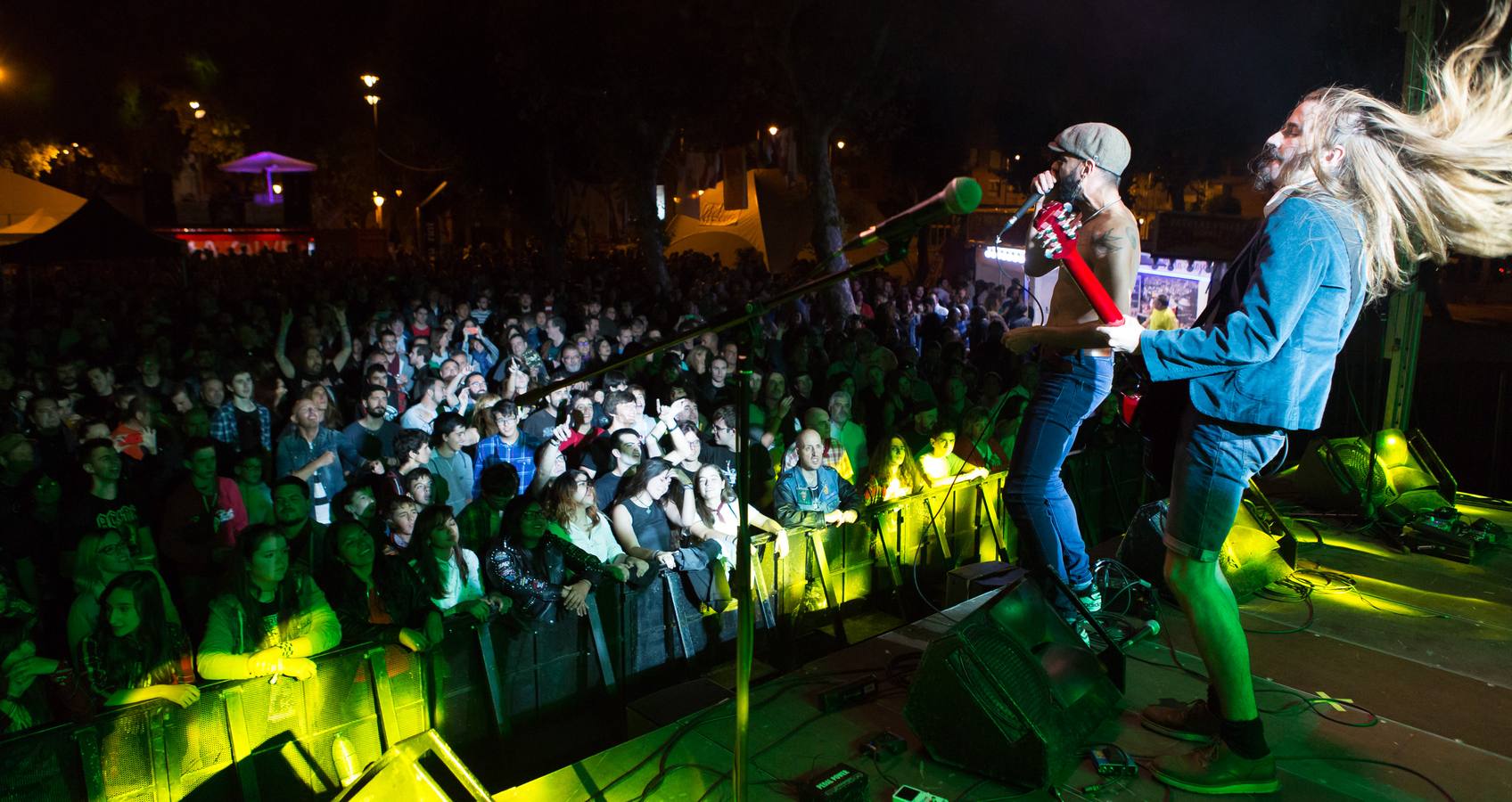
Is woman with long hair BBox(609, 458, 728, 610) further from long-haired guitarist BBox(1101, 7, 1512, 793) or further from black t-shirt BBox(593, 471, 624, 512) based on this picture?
long-haired guitarist BBox(1101, 7, 1512, 793)

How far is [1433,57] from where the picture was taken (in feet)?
17.1

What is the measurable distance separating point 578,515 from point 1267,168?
3.50 m

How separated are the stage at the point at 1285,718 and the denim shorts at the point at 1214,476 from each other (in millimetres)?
758

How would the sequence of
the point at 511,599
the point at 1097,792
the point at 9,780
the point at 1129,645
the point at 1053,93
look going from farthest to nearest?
the point at 1053,93
the point at 511,599
the point at 1129,645
the point at 9,780
the point at 1097,792

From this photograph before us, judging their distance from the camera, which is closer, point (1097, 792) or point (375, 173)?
point (1097, 792)

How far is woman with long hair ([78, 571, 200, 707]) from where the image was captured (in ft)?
12.0

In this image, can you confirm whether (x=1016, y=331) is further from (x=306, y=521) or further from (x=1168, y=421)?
(x=306, y=521)

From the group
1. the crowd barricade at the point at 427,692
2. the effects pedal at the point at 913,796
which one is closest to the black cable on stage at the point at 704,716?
the effects pedal at the point at 913,796

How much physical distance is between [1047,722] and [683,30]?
1520 centimetres

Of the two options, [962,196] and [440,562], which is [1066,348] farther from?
[440,562]

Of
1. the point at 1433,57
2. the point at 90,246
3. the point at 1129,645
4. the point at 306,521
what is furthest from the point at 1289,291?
the point at 90,246

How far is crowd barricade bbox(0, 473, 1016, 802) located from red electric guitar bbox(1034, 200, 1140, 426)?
271cm

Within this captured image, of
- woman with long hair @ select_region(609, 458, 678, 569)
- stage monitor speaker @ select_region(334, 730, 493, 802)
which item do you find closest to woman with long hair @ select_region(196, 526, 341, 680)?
stage monitor speaker @ select_region(334, 730, 493, 802)

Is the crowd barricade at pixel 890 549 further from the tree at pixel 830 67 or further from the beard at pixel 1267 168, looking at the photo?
the tree at pixel 830 67
